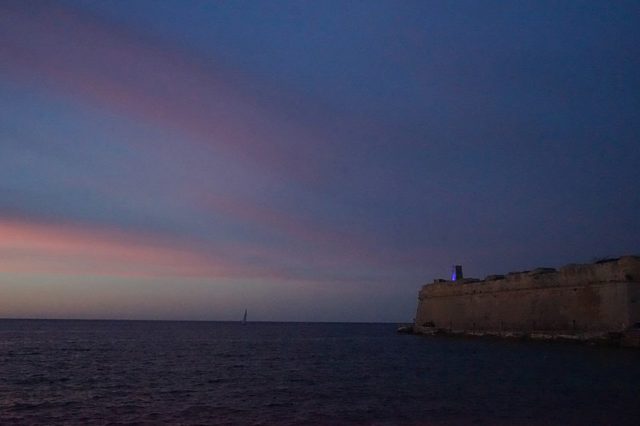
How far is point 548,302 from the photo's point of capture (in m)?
47.3

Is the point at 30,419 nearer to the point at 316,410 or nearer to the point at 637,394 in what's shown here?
the point at 316,410

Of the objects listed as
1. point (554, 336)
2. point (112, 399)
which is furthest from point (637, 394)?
point (554, 336)

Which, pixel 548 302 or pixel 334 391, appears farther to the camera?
pixel 548 302

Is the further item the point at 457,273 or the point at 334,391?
the point at 457,273

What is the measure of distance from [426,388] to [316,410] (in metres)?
6.09

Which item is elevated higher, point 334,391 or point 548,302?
point 548,302

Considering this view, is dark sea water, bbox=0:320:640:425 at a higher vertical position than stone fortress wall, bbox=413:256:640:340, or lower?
lower

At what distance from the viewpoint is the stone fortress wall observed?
3919 centimetres

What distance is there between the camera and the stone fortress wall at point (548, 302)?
3919 cm

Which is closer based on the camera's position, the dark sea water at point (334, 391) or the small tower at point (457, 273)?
the dark sea water at point (334, 391)

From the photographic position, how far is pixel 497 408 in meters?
16.1

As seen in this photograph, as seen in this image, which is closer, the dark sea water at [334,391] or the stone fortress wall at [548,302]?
the dark sea water at [334,391]

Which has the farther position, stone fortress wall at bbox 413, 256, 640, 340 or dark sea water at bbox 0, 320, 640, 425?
stone fortress wall at bbox 413, 256, 640, 340

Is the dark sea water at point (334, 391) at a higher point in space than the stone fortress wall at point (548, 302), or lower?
lower
